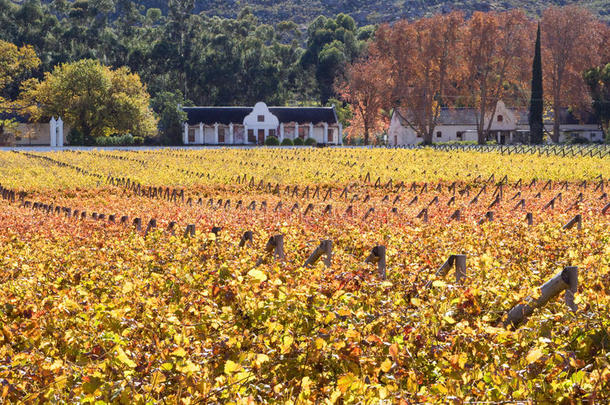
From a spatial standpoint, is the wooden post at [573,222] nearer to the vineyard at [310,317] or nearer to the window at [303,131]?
the vineyard at [310,317]

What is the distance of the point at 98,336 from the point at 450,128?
93305 millimetres

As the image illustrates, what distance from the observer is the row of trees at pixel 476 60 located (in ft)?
258

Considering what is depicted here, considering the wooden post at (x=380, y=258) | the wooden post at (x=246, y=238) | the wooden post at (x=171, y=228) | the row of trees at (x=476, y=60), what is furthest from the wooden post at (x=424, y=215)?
the row of trees at (x=476, y=60)

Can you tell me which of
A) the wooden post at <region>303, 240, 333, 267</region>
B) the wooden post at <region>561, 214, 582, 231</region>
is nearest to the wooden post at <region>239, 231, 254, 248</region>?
the wooden post at <region>303, 240, 333, 267</region>

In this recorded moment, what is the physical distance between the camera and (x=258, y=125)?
8700 cm

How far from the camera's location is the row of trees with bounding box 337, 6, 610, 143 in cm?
7850

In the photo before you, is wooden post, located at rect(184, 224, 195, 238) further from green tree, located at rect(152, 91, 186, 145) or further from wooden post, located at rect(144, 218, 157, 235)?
green tree, located at rect(152, 91, 186, 145)

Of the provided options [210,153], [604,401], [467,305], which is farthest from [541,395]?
[210,153]

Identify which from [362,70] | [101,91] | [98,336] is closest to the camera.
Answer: [98,336]

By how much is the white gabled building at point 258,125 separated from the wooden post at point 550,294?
265 ft

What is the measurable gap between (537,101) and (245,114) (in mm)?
33338

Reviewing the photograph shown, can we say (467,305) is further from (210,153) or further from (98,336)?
(210,153)

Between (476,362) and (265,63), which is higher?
(265,63)

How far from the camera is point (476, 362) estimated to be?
532 cm
